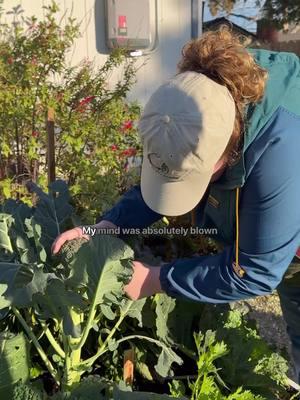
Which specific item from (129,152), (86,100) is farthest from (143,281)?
(129,152)

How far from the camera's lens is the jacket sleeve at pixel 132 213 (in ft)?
7.77

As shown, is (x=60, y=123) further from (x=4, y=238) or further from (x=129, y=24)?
(x=129, y=24)

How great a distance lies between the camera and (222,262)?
1917 millimetres

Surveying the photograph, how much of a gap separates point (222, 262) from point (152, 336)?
30.4 inches

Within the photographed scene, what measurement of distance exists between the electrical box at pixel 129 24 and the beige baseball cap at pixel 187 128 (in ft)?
11.8

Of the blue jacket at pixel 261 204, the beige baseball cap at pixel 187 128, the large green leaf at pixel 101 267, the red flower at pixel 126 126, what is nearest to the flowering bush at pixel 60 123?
the red flower at pixel 126 126

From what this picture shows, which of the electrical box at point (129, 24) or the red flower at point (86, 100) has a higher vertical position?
the electrical box at point (129, 24)

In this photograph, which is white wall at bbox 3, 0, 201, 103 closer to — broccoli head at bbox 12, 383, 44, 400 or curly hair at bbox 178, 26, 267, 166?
curly hair at bbox 178, 26, 267, 166

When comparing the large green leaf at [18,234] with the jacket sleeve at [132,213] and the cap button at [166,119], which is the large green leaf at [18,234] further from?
the cap button at [166,119]

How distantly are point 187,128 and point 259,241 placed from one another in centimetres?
48

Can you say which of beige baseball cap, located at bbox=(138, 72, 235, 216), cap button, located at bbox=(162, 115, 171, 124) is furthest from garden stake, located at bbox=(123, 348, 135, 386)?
cap button, located at bbox=(162, 115, 171, 124)

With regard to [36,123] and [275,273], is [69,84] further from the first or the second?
[275,273]

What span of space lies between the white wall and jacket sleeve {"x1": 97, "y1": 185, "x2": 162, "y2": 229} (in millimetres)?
3047

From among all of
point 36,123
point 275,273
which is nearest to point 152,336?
point 275,273
